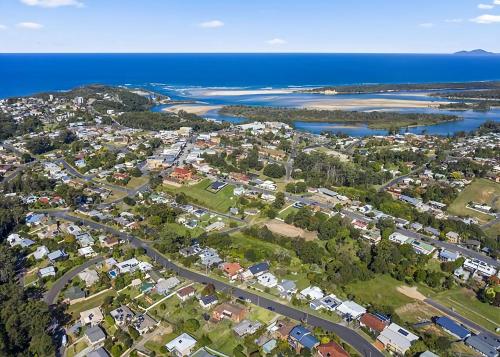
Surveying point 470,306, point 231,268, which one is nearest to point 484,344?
point 470,306

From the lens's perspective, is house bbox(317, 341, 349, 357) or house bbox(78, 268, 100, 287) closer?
house bbox(317, 341, 349, 357)

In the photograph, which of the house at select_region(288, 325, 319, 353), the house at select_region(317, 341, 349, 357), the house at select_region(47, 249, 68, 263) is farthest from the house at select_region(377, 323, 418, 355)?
the house at select_region(47, 249, 68, 263)

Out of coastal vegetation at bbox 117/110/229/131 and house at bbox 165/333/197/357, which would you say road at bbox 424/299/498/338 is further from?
coastal vegetation at bbox 117/110/229/131

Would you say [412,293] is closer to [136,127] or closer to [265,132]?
[265,132]

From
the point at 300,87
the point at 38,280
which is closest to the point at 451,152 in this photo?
the point at 38,280

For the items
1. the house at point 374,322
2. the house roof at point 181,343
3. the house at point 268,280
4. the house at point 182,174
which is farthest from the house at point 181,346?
Result: the house at point 182,174

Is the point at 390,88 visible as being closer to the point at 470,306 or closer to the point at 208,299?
the point at 470,306
